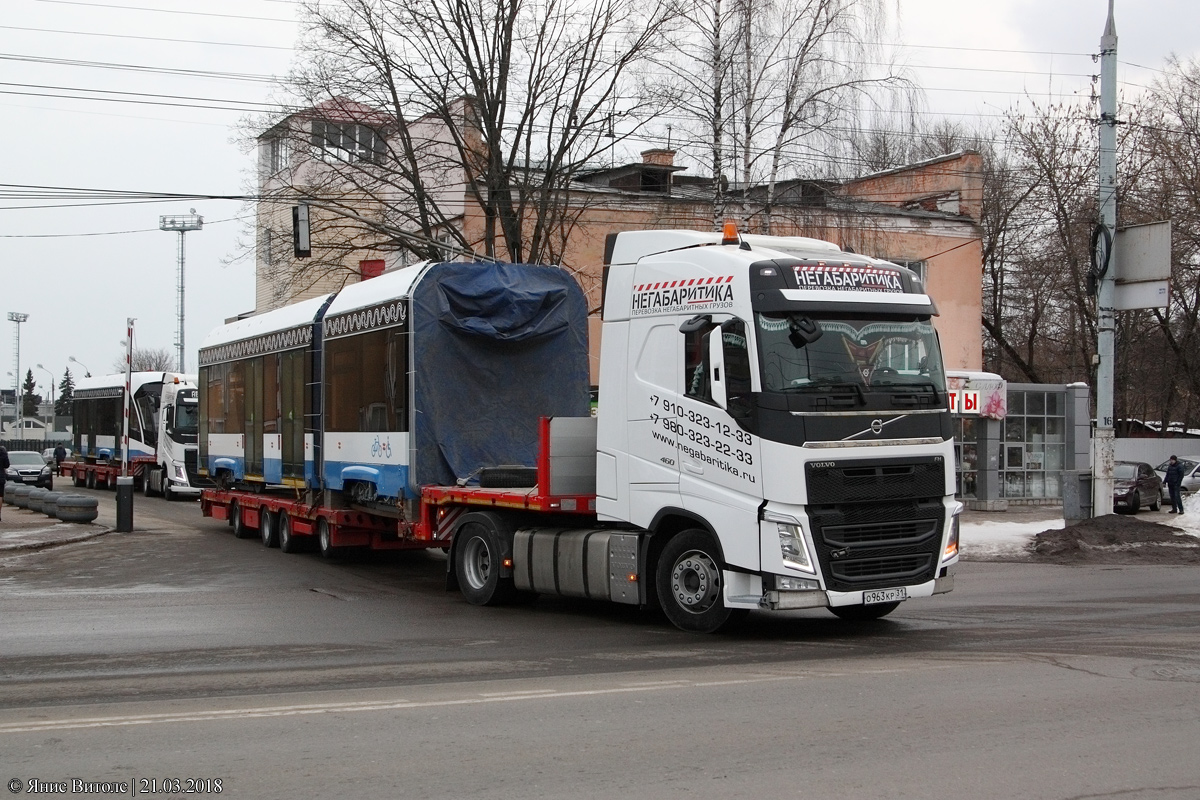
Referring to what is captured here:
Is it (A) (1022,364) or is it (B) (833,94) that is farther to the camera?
(A) (1022,364)

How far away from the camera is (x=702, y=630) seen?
36.4 feet

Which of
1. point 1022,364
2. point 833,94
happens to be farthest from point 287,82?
Answer: point 1022,364

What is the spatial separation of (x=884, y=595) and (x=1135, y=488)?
26732mm

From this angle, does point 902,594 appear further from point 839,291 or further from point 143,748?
point 143,748

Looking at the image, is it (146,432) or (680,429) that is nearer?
(680,429)

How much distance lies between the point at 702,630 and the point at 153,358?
122 metres

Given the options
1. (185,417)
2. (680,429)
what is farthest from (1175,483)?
(185,417)

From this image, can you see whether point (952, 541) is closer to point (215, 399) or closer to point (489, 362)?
point (489, 362)

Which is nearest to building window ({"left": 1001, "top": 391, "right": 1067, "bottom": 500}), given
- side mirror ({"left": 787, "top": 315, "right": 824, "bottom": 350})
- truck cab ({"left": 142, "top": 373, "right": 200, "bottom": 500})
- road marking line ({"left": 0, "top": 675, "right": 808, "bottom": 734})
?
truck cab ({"left": 142, "top": 373, "right": 200, "bottom": 500})

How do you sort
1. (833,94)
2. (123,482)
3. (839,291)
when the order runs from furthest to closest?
(833,94)
(123,482)
(839,291)

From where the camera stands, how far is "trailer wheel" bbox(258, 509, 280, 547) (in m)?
21.0

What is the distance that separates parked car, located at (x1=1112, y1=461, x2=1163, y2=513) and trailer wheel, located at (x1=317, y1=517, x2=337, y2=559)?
77.7 ft

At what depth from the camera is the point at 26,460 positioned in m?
43.8

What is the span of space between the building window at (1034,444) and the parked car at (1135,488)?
189 centimetres
